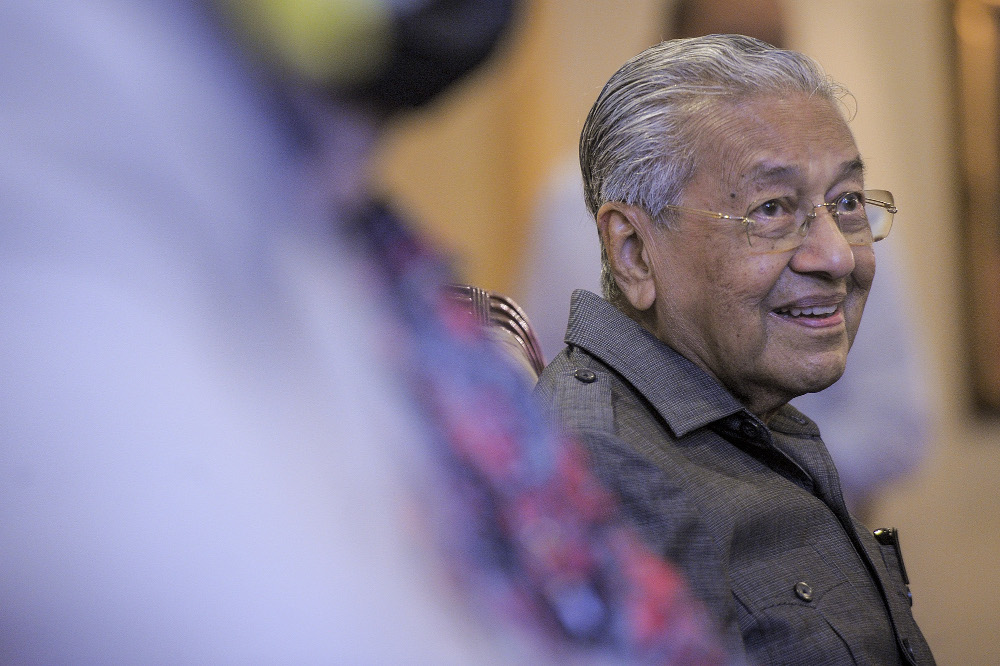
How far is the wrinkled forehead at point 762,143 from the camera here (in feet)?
3.37

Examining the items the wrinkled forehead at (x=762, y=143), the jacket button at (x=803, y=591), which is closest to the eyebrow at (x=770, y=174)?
the wrinkled forehead at (x=762, y=143)

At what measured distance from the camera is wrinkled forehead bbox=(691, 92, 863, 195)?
40.4 inches

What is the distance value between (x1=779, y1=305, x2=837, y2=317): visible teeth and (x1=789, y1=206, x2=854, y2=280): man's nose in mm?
48

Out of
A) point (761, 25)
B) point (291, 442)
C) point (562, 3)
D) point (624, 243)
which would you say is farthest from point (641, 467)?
point (761, 25)

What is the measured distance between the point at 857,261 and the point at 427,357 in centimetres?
99

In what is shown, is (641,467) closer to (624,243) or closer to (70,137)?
(624,243)

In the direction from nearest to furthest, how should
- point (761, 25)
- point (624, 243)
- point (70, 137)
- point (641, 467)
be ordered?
point (70, 137) → point (641, 467) → point (624, 243) → point (761, 25)

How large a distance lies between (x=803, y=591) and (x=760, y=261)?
36cm

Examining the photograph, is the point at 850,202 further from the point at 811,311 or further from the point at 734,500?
the point at 734,500

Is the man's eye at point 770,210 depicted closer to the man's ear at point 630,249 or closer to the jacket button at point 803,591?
the man's ear at point 630,249

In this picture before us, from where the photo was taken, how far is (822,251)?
106 centimetres

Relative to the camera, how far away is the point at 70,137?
208 mm

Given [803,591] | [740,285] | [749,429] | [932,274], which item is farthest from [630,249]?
[932,274]

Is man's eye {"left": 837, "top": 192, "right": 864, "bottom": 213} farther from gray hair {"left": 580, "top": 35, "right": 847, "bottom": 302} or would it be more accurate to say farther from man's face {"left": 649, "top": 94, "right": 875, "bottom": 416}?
gray hair {"left": 580, "top": 35, "right": 847, "bottom": 302}
